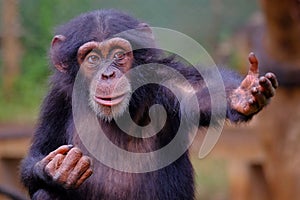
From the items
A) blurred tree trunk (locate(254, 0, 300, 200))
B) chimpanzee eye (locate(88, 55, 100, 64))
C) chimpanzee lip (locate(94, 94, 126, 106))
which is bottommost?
blurred tree trunk (locate(254, 0, 300, 200))

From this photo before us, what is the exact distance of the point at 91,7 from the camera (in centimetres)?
727

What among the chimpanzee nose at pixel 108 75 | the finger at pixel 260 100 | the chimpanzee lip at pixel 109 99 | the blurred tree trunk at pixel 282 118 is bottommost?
the blurred tree trunk at pixel 282 118

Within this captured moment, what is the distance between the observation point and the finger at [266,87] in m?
3.88

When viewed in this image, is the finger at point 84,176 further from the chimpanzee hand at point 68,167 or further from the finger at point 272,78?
the finger at point 272,78

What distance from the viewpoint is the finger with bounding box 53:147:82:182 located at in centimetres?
399

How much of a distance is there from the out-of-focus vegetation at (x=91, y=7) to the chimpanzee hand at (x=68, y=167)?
9.83 feet

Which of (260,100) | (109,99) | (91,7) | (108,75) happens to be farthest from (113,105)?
(91,7)

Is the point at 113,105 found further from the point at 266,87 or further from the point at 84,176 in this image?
the point at 266,87

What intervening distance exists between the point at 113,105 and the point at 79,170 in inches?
14.6

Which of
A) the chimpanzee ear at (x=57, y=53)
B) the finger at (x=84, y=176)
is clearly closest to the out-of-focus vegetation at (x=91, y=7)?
the chimpanzee ear at (x=57, y=53)

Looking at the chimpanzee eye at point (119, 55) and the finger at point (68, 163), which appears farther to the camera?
the chimpanzee eye at point (119, 55)

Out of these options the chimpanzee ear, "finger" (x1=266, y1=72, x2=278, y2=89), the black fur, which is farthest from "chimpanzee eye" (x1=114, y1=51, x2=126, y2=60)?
"finger" (x1=266, y1=72, x2=278, y2=89)

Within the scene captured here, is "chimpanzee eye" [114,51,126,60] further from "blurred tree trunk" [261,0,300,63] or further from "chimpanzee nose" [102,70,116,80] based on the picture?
"blurred tree trunk" [261,0,300,63]

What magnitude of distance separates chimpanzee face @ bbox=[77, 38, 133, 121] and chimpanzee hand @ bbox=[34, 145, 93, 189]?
0.30m
